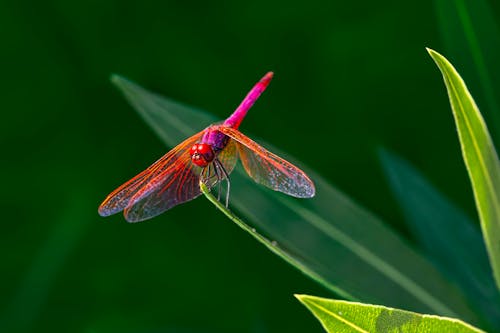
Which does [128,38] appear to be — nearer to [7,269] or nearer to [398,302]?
[7,269]

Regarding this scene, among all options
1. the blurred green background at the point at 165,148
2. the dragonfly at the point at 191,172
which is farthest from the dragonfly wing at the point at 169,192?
the blurred green background at the point at 165,148

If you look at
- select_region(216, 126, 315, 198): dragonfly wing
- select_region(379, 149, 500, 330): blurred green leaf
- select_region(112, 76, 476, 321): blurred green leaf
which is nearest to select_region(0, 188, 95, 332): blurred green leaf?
select_region(112, 76, 476, 321): blurred green leaf

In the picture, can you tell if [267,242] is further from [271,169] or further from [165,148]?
[165,148]

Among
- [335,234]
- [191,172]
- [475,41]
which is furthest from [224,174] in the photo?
[475,41]

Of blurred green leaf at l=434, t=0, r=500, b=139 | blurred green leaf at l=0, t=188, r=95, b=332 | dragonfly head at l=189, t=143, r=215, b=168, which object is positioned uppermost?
blurred green leaf at l=434, t=0, r=500, b=139

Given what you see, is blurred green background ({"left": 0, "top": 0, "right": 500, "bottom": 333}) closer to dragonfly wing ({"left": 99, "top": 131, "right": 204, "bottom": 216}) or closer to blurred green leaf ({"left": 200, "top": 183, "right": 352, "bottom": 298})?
dragonfly wing ({"left": 99, "top": 131, "right": 204, "bottom": 216})

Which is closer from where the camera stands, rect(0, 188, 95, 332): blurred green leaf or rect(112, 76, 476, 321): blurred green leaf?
rect(112, 76, 476, 321): blurred green leaf
